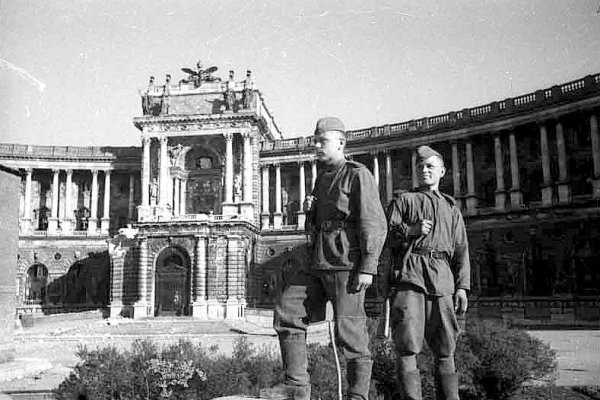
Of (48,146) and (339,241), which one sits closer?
(339,241)

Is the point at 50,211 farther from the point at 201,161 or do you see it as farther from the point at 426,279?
the point at 426,279

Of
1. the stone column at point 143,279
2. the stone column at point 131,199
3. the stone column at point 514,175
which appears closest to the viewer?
the stone column at point 514,175

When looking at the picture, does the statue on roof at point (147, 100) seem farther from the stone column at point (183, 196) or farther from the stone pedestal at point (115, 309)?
the stone pedestal at point (115, 309)

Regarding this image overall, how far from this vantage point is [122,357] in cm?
1014

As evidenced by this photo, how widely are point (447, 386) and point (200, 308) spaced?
117 feet

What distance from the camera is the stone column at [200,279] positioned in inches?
1598

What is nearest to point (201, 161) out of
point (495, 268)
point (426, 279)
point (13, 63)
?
point (495, 268)

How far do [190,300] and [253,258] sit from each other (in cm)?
699

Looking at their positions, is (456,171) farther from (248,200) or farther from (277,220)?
(248,200)

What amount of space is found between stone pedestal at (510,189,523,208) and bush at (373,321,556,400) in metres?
30.1

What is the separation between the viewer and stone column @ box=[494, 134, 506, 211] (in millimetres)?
40444

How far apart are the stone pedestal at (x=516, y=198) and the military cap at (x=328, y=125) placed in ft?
117

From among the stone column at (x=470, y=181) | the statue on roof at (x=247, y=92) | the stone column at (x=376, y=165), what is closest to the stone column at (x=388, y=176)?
the stone column at (x=376, y=165)

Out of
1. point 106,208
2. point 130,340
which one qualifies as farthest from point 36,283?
point 130,340
